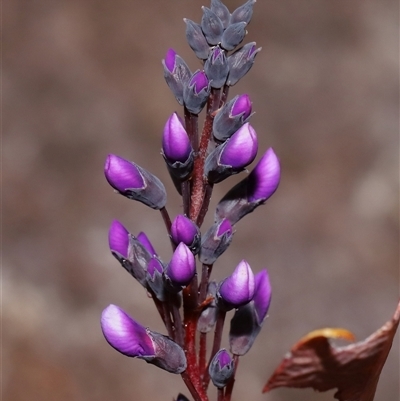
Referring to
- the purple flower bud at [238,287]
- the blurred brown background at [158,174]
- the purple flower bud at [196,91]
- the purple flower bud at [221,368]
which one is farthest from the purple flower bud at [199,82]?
the blurred brown background at [158,174]

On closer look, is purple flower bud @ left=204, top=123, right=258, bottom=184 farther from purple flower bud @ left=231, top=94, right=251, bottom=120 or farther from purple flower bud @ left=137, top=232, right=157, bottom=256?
purple flower bud @ left=137, top=232, right=157, bottom=256

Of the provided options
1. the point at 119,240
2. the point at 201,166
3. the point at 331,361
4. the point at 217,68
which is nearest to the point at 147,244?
the point at 119,240

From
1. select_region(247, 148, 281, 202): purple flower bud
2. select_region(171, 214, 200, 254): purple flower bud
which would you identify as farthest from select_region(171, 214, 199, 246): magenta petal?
select_region(247, 148, 281, 202): purple flower bud

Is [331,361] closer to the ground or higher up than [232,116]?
closer to the ground

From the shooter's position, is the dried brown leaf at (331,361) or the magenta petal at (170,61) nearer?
the dried brown leaf at (331,361)

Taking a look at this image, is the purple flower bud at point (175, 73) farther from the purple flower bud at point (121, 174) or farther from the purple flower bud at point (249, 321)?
the purple flower bud at point (249, 321)

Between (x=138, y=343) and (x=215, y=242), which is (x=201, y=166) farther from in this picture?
(x=138, y=343)
